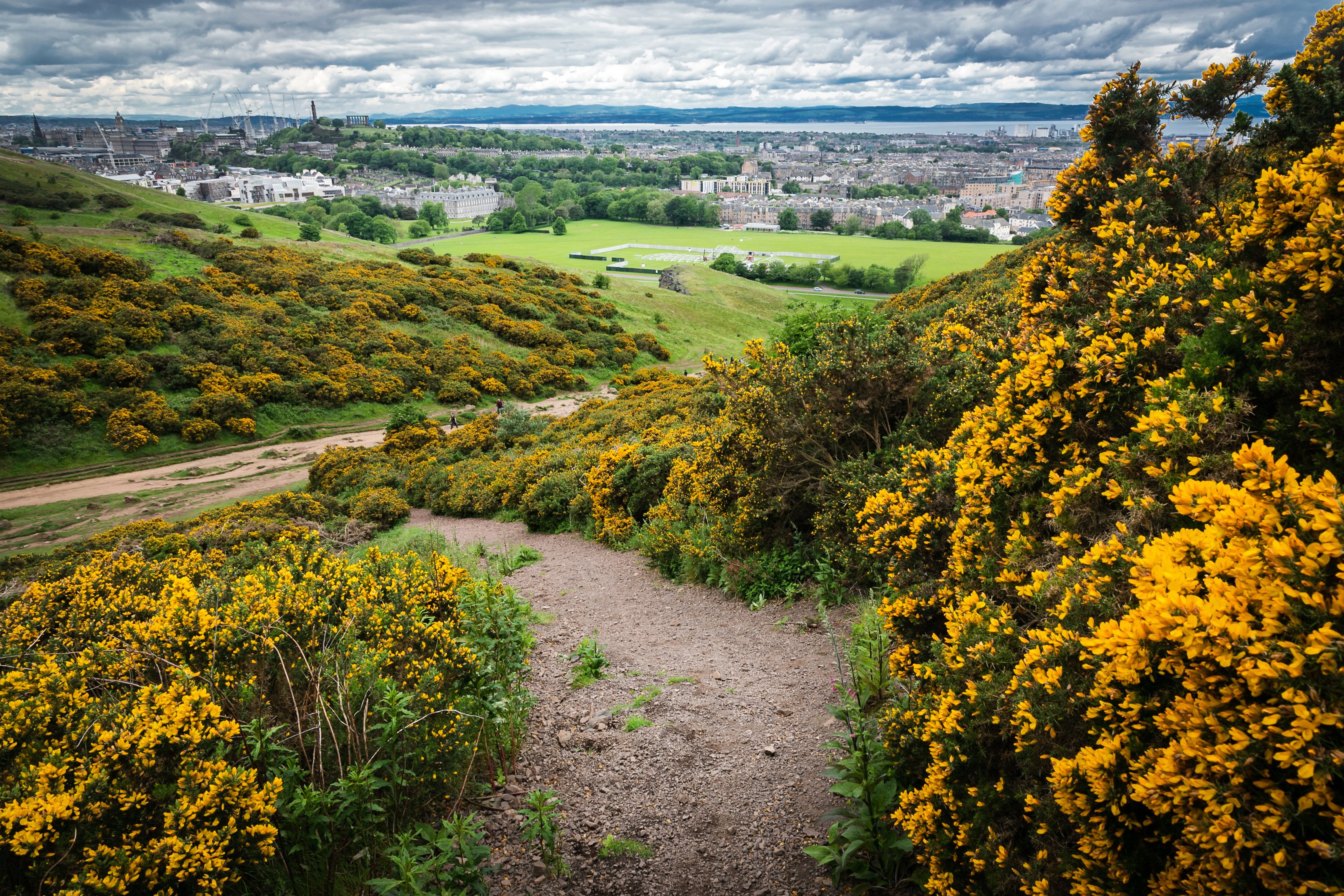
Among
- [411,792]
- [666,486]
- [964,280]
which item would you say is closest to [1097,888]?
[411,792]

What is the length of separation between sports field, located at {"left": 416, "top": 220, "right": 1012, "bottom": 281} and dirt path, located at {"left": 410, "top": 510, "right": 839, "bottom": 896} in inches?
2473

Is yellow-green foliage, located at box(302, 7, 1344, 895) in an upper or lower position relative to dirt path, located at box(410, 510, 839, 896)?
upper

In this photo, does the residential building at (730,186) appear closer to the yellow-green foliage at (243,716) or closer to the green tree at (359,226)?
the green tree at (359,226)

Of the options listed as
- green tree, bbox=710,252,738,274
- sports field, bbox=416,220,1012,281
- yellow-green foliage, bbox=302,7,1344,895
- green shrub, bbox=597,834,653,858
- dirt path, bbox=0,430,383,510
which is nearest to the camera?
yellow-green foliage, bbox=302,7,1344,895

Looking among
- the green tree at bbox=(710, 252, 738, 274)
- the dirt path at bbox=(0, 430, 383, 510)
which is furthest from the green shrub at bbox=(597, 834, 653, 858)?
the green tree at bbox=(710, 252, 738, 274)

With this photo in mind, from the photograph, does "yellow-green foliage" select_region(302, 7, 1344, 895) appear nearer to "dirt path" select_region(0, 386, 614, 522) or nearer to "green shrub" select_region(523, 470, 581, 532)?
"green shrub" select_region(523, 470, 581, 532)

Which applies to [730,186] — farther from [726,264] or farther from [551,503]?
[551,503]

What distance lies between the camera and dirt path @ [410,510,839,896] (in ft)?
12.2

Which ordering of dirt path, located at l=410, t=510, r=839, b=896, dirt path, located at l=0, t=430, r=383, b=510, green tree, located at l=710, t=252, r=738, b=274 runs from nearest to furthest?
dirt path, located at l=410, t=510, r=839, b=896 → dirt path, located at l=0, t=430, r=383, b=510 → green tree, located at l=710, t=252, r=738, b=274

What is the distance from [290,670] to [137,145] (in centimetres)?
24421

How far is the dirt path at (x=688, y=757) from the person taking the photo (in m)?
3.72

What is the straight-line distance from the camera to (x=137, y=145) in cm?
18088

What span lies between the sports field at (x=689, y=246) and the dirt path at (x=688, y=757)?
62.8 meters

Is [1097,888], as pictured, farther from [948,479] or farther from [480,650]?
[480,650]
